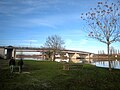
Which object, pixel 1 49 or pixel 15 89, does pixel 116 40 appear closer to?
pixel 15 89

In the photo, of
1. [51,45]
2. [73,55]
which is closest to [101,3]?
[51,45]

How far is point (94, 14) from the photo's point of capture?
24.6 metres

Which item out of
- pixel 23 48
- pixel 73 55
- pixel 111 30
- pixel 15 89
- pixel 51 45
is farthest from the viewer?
pixel 73 55

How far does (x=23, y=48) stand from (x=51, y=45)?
96.3ft

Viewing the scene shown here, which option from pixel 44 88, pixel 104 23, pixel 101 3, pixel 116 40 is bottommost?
pixel 44 88

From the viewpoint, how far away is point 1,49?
84.6 metres

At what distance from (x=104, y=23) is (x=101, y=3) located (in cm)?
324

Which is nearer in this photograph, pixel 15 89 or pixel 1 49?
pixel 15 89

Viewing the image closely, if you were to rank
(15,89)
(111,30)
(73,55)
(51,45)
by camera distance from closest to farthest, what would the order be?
(15,89)
(111,30)
(51,45)
(73,55)

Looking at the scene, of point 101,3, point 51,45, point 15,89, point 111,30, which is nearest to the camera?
point 15,89

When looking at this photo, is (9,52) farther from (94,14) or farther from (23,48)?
(94,14)

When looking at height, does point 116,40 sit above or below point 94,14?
below

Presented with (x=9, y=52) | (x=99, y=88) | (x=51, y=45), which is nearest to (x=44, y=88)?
(x=99, y=88)

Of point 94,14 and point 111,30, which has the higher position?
point 94,14
